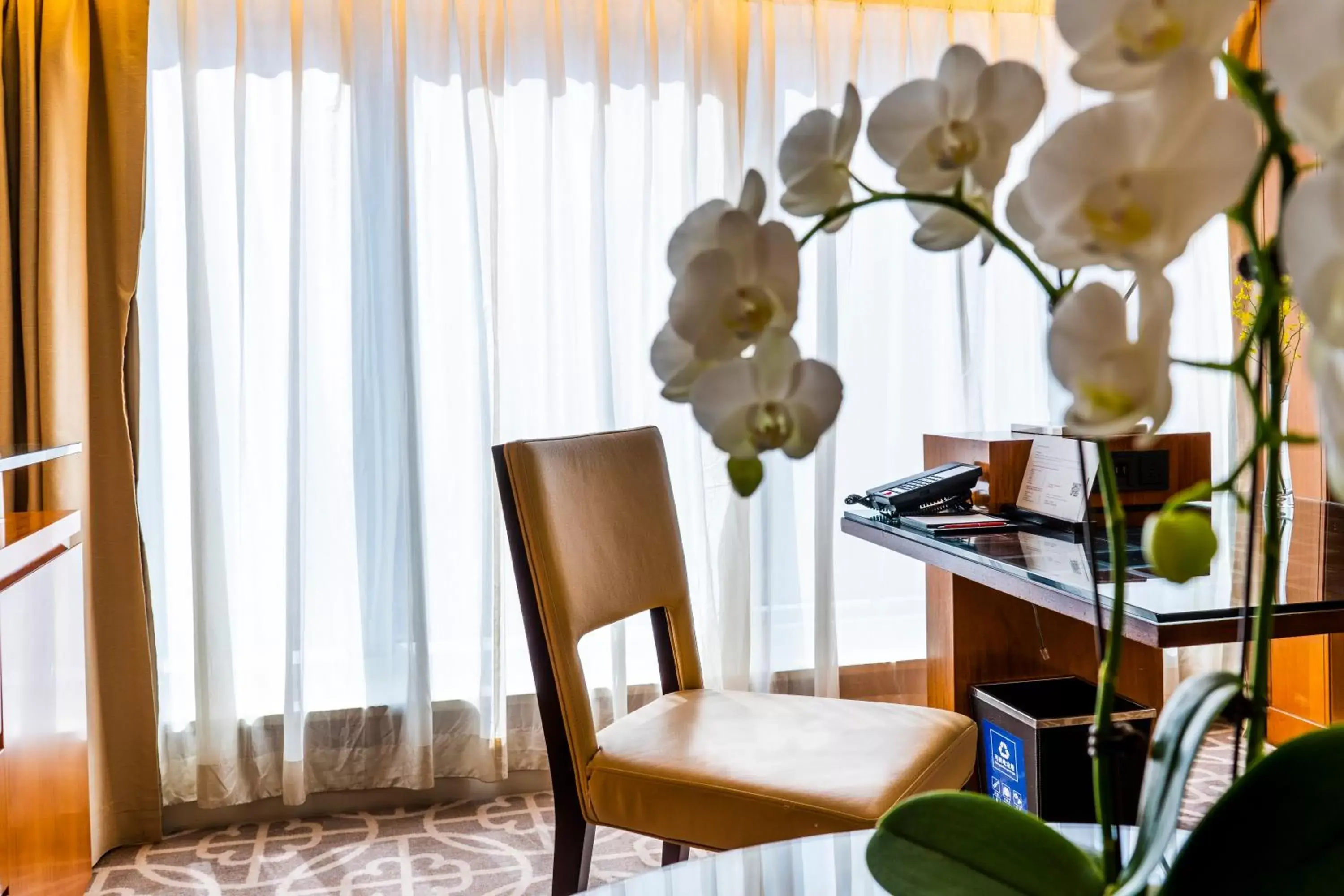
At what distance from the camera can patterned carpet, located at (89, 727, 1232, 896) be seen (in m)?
2.58

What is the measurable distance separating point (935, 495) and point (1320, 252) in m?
2.21

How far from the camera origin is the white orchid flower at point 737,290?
43 cm

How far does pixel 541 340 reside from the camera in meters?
3.07

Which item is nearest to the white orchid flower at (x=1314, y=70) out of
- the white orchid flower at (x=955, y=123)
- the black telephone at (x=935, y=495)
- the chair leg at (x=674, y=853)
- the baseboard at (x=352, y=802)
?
the white orchid flower at (x=955, y=123)

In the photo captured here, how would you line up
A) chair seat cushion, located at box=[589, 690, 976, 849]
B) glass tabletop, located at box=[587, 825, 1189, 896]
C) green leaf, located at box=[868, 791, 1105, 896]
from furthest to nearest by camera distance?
1. chair seat cushion, located at box=[589, 690, 976, 849]
2. glass tabletop, located at box=[587, 825, 1189, 896]
3. green leaf, located at box=[868, 791, 1105, 896]

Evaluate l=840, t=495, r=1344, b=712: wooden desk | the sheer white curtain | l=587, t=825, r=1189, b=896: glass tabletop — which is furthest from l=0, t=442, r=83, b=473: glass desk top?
l=840, t=495, r=1344, b=712: wooden desk

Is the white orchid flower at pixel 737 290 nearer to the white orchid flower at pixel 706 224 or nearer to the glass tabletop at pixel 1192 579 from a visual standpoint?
the white orchid flower at pixel 706 224

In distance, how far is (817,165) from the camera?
50 cm

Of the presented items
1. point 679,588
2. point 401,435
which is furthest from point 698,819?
point 401,435

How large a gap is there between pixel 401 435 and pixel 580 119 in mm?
1025

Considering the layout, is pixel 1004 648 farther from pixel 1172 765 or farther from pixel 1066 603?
pixel 1172 765

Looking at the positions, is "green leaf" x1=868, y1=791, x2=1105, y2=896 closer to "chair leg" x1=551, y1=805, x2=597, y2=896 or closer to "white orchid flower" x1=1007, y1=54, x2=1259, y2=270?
"white orchid flower" x1=1007, y1=54, x2=1259, y2=270

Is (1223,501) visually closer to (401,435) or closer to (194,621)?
(401,435)

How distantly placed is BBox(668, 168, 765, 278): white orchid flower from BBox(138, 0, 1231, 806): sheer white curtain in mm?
2607
